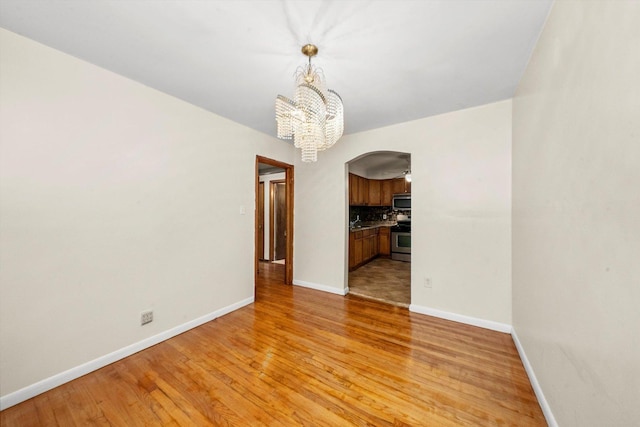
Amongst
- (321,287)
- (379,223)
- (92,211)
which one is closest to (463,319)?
(321,287)

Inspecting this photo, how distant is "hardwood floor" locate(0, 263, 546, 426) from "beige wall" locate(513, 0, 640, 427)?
440mm

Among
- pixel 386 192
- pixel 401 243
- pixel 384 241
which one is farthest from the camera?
pixel 386 192

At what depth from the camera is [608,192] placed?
2.89 feet

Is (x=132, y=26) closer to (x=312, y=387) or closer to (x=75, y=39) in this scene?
(x=75, y=39)

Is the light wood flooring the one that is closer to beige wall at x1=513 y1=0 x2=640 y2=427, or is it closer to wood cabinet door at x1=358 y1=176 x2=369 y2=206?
wood cabinet door at x1=358 y1=176 x2=369 y2=206

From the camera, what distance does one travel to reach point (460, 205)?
2699 mm

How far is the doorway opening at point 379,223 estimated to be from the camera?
14.4ft

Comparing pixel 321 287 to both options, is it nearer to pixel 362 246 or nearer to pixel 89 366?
pixel 362 246

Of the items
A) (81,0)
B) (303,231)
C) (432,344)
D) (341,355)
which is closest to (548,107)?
(432,344)

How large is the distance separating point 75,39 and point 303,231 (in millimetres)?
3171

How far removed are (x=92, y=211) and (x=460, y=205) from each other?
3.64m

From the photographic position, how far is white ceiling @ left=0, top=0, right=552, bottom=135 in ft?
4.50

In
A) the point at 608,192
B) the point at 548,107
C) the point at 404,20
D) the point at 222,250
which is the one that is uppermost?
the point at 404,20

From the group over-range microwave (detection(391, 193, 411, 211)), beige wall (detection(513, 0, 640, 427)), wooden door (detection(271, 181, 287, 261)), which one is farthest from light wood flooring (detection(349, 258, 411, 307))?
wooden door (detection(271, 181, 287, 261))
